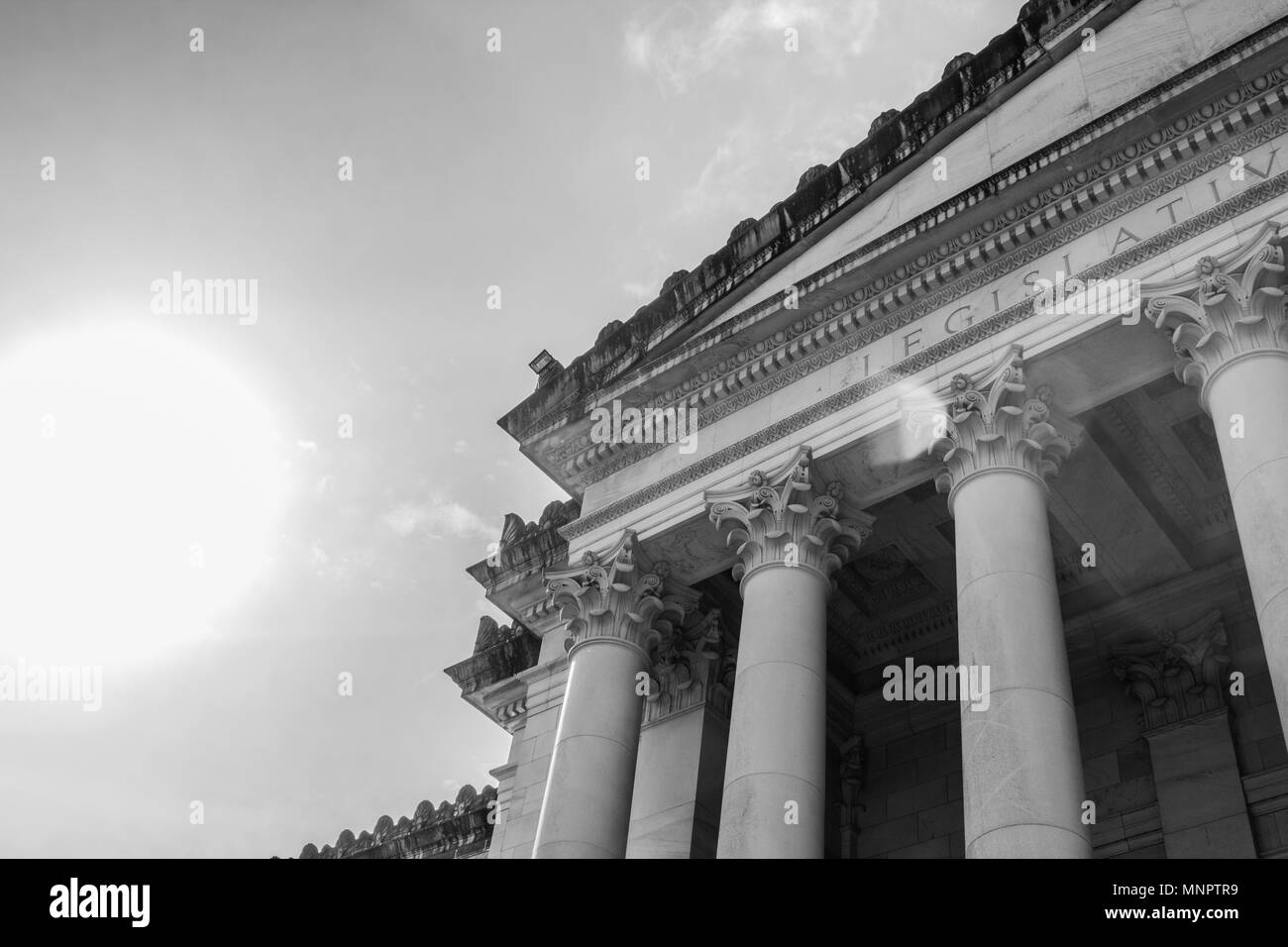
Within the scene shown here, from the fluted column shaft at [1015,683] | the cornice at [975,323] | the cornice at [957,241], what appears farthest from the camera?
the cornice at [957,241]

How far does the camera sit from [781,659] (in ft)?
65.2

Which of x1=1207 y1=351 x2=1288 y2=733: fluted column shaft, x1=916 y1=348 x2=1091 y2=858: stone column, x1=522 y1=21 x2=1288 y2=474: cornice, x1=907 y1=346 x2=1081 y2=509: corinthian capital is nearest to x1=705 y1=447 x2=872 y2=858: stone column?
x1=916 y1=348 x2=1091 y2=858: stone column

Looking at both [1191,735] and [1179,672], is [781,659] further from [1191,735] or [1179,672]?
[1179,672]

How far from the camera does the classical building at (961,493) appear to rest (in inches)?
712

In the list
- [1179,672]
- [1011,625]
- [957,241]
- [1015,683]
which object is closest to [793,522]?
[1011,625]

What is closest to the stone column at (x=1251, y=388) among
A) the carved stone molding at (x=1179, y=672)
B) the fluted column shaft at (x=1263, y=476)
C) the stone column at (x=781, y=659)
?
the fluted column shaft at (x=1263, y=476)

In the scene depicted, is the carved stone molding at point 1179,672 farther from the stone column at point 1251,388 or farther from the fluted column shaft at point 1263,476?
the fluted column shaft at point 1263,476

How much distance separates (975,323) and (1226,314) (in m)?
3.95

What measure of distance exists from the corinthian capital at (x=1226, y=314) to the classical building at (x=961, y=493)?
43 mm

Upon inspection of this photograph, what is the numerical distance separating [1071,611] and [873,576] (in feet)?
11.6

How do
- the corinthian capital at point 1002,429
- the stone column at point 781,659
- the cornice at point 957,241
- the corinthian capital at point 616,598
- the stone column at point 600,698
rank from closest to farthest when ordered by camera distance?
the stone column at point 781,659 → the corinthian capital at point 1002,429 → the cornice at point 957,241 → the stone column at point 600,698 → the corinthian capital at point 616,598
